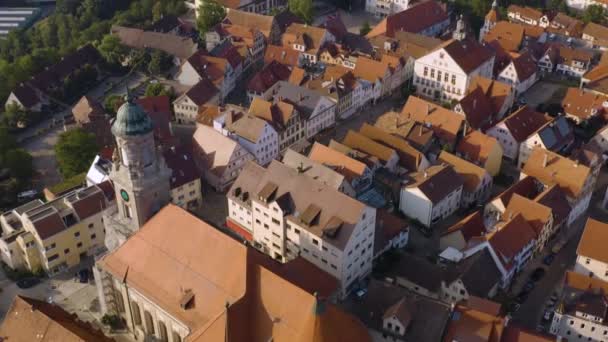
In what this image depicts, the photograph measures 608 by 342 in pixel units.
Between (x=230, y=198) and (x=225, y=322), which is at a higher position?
(x=225, y=322)

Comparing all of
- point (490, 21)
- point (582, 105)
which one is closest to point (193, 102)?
point (582, 105)

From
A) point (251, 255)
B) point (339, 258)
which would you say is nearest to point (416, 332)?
point (339, 258)

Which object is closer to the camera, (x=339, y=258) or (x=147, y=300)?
(x=147, y=300)

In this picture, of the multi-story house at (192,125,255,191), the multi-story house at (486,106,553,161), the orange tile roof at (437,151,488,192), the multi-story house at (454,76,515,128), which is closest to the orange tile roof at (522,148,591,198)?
the orange tile roof at (437,151,488,192)

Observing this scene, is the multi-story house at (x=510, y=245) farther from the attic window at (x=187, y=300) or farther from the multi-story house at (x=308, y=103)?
the multi-story house at (x=308, y=103)

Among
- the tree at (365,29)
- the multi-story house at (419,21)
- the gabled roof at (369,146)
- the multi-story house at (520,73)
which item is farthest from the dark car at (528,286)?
the tree at (365,29)

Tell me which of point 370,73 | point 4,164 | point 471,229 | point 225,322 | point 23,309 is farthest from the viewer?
point 370,73

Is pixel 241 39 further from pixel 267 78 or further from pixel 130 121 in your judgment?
pixel 130 121

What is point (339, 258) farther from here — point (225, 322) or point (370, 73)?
point (370, 73)
